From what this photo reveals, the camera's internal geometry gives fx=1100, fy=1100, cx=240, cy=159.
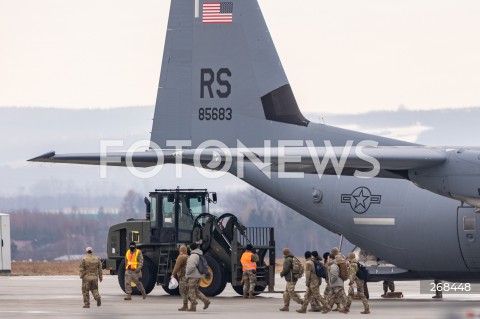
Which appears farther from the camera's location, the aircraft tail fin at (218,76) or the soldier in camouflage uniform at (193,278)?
the aircraft tail fin at (218,76)

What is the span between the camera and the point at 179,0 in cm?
2725

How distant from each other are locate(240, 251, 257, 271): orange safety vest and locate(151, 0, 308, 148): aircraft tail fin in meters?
2.83

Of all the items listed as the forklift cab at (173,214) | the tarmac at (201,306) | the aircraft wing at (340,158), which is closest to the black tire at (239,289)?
the tarmac at (201,306)

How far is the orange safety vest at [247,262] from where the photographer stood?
25.2m

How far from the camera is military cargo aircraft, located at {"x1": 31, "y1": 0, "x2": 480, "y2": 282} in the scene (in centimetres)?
2242

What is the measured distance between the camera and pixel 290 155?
22.5 meters

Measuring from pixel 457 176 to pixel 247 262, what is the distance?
19.1 feet

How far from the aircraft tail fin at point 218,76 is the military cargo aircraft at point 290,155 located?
0.08ft

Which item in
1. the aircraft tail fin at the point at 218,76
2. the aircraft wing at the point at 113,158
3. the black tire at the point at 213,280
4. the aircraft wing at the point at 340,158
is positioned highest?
the aircraft tail fin at the point at 218,76

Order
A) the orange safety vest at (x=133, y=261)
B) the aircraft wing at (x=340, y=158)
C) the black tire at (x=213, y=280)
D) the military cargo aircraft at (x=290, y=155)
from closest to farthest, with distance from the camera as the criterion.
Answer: the aircraft wing at (x=340, y=158), the military cargo aircraft at (x=290, y=155), the orange safety vest at (x=133, y=261), the black tire at (x=213, y=280)

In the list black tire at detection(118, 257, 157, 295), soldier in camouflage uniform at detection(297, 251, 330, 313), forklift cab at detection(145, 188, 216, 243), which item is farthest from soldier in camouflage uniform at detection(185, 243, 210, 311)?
forklift cab at detection(145, 188, 216, 243)

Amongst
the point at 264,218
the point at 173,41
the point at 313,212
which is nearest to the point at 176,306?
the point at 313,212

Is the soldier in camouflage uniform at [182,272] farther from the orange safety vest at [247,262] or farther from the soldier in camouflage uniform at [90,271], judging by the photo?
the orange safety vest at [247,262]

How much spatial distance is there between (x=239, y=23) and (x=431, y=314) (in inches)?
376
